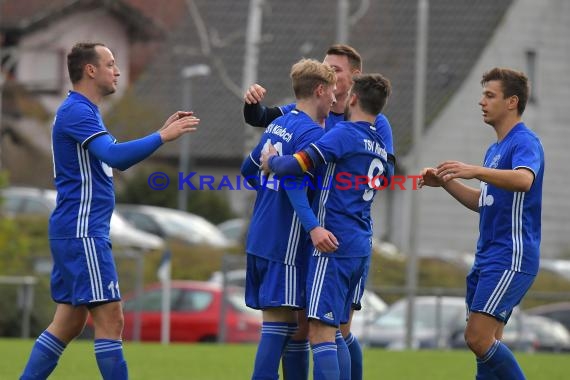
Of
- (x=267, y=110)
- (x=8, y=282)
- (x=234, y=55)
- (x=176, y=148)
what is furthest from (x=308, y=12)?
(x=267, y=110)

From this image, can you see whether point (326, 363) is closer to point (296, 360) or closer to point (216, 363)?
point (296, 360)

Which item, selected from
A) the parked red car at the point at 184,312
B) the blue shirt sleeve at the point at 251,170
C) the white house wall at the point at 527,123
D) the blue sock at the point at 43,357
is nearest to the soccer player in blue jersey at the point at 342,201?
the blue shirt sleeve at the point at 251,170

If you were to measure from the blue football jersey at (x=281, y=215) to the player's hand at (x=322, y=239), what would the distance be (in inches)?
13.1

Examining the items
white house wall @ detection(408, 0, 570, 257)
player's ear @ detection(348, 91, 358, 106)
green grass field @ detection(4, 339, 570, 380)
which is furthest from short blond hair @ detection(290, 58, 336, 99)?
white house wall @ detection(408, 0, 570, 257)

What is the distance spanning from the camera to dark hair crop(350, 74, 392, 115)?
8352 mm

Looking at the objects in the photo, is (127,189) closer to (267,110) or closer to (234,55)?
(234,55)

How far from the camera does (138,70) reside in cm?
4962

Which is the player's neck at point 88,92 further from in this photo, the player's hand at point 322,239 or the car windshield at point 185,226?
the car windshield at point 185,226

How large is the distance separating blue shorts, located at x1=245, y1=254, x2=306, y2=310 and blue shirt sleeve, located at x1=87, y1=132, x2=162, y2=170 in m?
1.04

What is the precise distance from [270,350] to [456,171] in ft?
5.32

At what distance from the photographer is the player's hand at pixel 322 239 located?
804cm

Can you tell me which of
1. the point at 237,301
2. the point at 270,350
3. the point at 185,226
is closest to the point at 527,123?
the point at 185,226

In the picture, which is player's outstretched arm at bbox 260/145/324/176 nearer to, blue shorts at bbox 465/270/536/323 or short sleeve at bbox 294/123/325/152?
short sleeve at bbox 294/123/325/152

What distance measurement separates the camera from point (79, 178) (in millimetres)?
8203
